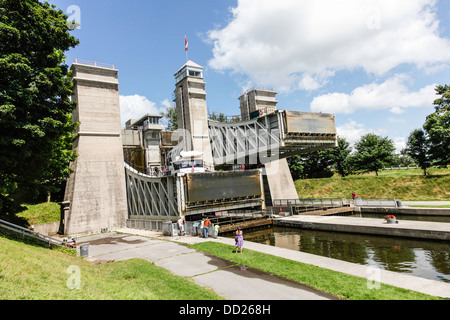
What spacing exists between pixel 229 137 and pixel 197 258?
34.0 m

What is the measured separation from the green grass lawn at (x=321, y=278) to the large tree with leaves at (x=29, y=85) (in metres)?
13.3

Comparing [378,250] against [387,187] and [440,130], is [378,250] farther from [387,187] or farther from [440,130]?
[440,130]

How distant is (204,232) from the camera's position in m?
22.0

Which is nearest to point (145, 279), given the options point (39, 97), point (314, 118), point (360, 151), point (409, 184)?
point (39, 97)

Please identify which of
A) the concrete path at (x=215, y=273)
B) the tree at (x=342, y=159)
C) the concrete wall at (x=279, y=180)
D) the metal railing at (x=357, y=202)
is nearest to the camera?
the concrete path at (x=215, y=273)

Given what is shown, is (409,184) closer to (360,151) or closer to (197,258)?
(360,151)

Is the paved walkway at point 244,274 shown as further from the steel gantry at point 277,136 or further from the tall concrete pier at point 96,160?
the steel gantry at point 277,136

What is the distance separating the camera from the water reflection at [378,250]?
14.0 m

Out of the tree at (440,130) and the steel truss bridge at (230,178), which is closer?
the steel truss bridge at (230,178)

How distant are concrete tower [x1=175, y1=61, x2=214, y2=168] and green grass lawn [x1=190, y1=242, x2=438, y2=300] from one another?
2853 centimetres

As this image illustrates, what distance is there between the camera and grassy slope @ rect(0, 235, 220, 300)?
7325 mm

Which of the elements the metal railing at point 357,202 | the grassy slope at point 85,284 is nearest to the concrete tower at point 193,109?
the metal railing at point 357,202
